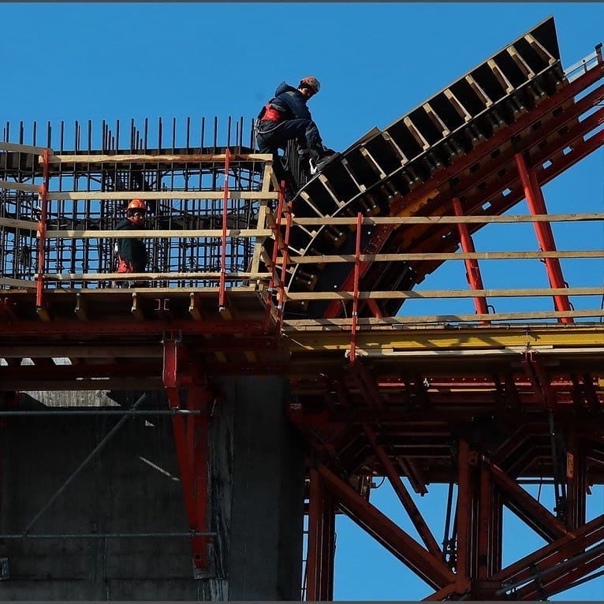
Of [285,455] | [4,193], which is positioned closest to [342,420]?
[285,455]

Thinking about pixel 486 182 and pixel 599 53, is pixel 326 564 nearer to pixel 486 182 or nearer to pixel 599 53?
pixel 486 182

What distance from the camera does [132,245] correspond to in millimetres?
32781

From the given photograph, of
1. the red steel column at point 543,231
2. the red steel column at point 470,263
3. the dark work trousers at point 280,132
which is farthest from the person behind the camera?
the red steel column at point 470,263

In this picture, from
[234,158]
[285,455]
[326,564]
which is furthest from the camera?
[326,564]

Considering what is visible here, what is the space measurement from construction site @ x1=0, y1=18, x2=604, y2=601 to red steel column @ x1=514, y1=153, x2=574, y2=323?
0.06 meters

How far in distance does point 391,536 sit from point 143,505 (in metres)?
4.18

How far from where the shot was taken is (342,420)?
35219 millimetres

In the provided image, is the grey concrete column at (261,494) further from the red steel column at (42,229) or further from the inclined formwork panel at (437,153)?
the red steel column at (42,229)

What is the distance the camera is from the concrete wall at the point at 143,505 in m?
33.8

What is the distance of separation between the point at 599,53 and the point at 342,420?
26.7 feet

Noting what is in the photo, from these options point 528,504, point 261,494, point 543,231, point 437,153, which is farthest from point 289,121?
point 528,504

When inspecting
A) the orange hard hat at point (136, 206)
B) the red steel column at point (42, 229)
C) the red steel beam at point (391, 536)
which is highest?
the orange hard hat at point (136, 206)

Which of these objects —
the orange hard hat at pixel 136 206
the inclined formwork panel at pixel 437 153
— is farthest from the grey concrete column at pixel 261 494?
the orange hard hat at pixel 136 206

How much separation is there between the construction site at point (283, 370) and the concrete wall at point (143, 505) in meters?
0.03
